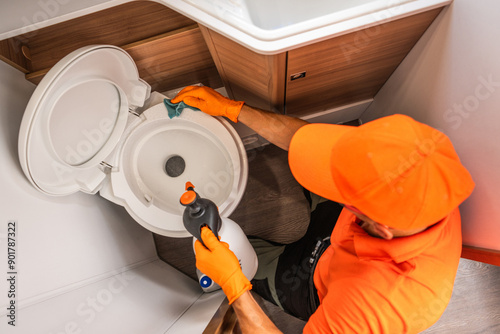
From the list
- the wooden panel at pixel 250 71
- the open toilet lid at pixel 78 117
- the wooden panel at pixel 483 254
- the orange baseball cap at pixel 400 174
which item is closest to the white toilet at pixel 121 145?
the open toilet lid at pixel 78 117

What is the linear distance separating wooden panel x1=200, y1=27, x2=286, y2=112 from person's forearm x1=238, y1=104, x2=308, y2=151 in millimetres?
74

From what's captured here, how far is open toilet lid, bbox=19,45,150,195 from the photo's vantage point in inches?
27.0

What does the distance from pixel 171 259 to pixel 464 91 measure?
51.1 inches

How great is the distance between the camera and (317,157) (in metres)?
0.62

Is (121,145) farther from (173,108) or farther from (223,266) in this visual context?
(223,266)

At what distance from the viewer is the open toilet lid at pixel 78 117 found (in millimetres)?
686

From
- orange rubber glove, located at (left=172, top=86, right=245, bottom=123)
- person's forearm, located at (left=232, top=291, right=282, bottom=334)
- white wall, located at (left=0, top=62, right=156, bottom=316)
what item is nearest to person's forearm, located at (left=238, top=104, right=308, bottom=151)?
orange rubber glove, located at (left=172, top=86, right=245, bottom=123)

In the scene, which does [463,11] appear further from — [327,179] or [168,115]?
[168,115]

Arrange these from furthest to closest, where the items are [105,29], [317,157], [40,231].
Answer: [105,29]
[40,231]
[317,157]

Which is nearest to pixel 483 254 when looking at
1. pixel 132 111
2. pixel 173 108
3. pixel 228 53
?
pixel 228 53

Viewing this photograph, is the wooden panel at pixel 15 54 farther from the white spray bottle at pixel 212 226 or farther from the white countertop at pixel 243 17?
the white spray bottle at pixel 212 226

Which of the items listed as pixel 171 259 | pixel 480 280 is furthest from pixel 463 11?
pixel 171 259

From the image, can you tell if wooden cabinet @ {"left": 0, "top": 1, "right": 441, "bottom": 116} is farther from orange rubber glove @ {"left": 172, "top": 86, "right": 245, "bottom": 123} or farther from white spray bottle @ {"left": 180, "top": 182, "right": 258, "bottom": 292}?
white spray bottle @ {"left": 180, "top": 182, "right": 258, "bottom": 292}

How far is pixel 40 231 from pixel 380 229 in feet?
2.69
